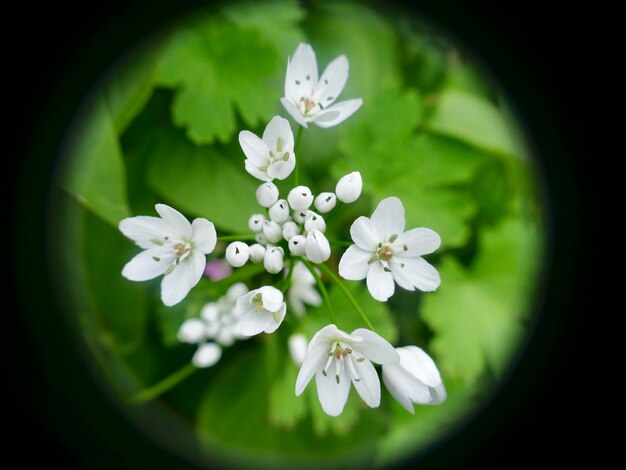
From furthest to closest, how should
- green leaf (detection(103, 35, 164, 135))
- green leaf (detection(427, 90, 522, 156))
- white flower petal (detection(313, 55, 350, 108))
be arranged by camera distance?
green leaf (detection(427, 90, 522, 156)) → green leaf (detection(103, 35, 164, 135)) → white flower petal (detection(313, 55, 350, 108))

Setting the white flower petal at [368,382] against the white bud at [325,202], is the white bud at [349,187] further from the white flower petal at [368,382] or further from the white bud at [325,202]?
the white flower petal at [368,382]

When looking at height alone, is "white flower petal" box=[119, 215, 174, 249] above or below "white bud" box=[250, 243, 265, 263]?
below

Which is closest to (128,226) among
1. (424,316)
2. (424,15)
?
(424,316)

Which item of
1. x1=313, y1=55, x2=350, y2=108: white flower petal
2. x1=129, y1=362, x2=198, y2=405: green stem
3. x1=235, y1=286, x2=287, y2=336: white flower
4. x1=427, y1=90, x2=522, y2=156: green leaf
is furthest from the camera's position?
x1=427, y1=90, x2=522, y2=156: green leaf

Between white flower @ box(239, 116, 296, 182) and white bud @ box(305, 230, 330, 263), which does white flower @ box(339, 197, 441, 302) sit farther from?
white flower @ box(239, 116, 296, 182)

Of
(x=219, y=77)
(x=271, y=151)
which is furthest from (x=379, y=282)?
(x=219, y=77)

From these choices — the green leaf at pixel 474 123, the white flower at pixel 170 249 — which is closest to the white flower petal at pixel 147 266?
the white flower at pixel 170 249

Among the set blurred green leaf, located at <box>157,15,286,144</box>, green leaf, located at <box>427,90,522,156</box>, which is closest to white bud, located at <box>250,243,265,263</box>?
blurred green leaf, located at <box>157,15,286,144</box>
